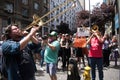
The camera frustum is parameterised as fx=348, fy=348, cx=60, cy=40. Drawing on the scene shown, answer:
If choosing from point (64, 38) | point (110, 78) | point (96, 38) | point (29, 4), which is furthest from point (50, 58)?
point (29, 4)

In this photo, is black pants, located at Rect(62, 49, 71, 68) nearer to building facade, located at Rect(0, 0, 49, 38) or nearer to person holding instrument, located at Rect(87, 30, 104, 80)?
person holding instrument, located at Rect(87, 30, 104, 80)

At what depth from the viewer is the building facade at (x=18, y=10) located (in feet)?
143

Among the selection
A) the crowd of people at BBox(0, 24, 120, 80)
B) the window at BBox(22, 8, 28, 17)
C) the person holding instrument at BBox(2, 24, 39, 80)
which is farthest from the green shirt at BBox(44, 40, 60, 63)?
the window at BBox(22, 8, 28, 17)

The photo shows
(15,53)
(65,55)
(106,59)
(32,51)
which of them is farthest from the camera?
(106,59)

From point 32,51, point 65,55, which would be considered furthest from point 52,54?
point 65,55

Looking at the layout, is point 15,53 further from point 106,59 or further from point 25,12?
point 25,12

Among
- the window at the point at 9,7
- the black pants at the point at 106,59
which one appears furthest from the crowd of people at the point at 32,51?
the window at the point at 9,7

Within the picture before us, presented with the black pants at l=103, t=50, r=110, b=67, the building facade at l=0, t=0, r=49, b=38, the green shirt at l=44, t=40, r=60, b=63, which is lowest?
the black pants at l=103, t=50, r=110, b=67

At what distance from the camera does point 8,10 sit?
4456cm

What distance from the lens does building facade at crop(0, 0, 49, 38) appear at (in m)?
43.5

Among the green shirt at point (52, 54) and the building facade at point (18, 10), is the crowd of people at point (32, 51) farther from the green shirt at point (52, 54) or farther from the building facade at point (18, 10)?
the building facade at point (18, 10)

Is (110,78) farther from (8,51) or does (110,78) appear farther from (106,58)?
(8,51)

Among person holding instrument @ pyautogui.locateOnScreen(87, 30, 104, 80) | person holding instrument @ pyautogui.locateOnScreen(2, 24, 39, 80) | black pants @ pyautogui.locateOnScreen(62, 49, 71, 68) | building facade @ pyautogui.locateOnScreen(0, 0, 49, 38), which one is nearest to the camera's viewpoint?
person holding instrument @ pyautogui.locateOnScreen(2, 24, 39, 80)

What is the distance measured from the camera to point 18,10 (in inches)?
1917
